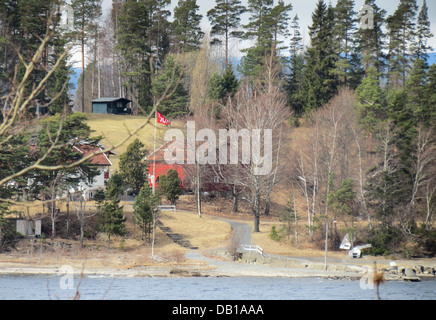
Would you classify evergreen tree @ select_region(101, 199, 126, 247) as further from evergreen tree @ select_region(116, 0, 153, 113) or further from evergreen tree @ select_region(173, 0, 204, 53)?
evergreen tree @ select_region(173, 0, 204, 53)

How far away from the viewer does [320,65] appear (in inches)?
2901

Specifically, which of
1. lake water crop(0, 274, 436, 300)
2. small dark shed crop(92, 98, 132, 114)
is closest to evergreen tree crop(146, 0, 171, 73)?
small dark shed crop(92, 98, 132, 114)

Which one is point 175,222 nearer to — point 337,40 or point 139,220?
point 139,220

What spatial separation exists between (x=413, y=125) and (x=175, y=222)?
913 inches

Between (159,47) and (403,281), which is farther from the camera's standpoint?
(159,47)

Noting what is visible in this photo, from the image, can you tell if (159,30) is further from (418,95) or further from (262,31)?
(418,95)

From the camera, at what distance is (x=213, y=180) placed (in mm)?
59656

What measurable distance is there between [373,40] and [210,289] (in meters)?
54.3

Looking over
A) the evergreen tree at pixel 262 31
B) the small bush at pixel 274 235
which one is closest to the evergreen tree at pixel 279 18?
the evergreen tree at pixel 262 31

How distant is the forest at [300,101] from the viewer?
148ft

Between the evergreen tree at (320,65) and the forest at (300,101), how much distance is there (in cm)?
17

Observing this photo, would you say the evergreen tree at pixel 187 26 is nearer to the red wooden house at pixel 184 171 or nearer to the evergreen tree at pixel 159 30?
the evergreen tree at pixel 159 30

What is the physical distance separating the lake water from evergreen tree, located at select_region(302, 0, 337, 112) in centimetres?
3803

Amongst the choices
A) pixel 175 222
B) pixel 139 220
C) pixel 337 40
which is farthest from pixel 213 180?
pixel 337 40
